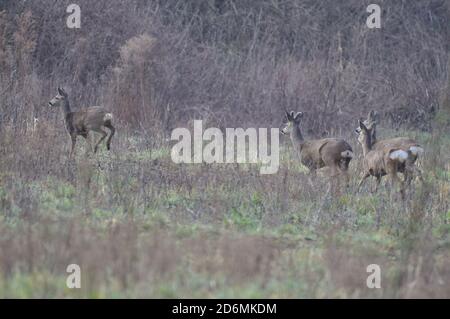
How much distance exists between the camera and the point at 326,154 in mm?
12922

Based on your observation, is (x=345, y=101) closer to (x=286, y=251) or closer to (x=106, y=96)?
(x=106, y=96)

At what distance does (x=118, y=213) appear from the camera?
9344mm

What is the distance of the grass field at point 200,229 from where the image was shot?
672cm

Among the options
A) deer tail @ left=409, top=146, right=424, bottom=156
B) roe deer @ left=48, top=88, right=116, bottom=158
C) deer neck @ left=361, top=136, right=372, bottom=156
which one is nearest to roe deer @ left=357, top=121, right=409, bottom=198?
deer tail @ left=409, top=146, right=424, bottom=156

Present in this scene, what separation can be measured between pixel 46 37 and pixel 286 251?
13704 mm

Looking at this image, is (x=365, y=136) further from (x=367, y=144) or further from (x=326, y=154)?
(x=326, y=154)

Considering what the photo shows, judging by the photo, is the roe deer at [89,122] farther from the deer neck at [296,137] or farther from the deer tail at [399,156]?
the deer tail at [399,156]

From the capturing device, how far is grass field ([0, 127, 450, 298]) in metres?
6.72

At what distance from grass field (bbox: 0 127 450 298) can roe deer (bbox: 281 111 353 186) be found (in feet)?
0.89

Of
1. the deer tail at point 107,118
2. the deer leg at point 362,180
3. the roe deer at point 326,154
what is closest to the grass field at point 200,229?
the deer leg at point 362,180

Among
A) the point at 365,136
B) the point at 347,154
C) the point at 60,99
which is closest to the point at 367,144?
the point at 365,136

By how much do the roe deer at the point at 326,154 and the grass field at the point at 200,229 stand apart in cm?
27

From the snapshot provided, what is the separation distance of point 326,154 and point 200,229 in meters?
4.42
